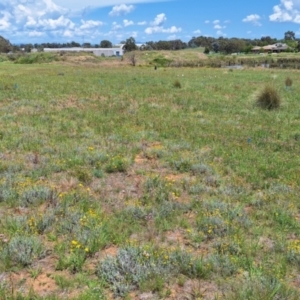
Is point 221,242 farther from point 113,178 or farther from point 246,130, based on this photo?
point 246,130

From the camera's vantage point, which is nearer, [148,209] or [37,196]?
[148,209]

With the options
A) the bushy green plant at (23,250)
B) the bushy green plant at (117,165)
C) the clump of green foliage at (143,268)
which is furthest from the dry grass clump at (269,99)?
the bushy green plant at (23,250)

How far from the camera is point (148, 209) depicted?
519 cm

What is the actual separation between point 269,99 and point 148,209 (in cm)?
1002

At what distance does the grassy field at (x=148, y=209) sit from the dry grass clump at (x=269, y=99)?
2702 millimetres

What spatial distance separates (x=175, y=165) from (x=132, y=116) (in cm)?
495

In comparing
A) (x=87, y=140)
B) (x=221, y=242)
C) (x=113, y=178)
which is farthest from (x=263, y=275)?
(x=87, y=140)

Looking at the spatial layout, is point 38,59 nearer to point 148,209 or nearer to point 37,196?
point 37,196

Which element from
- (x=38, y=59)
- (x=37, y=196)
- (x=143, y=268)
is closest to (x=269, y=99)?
(x=37, y=196)

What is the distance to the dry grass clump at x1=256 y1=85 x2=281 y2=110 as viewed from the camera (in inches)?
536

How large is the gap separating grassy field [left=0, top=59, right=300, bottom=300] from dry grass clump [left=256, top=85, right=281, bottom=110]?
8.87 ft

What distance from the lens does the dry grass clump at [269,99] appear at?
44.7 feet

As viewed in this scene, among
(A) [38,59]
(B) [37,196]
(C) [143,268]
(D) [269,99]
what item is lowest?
(C) [143,268]

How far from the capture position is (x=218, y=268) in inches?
150
